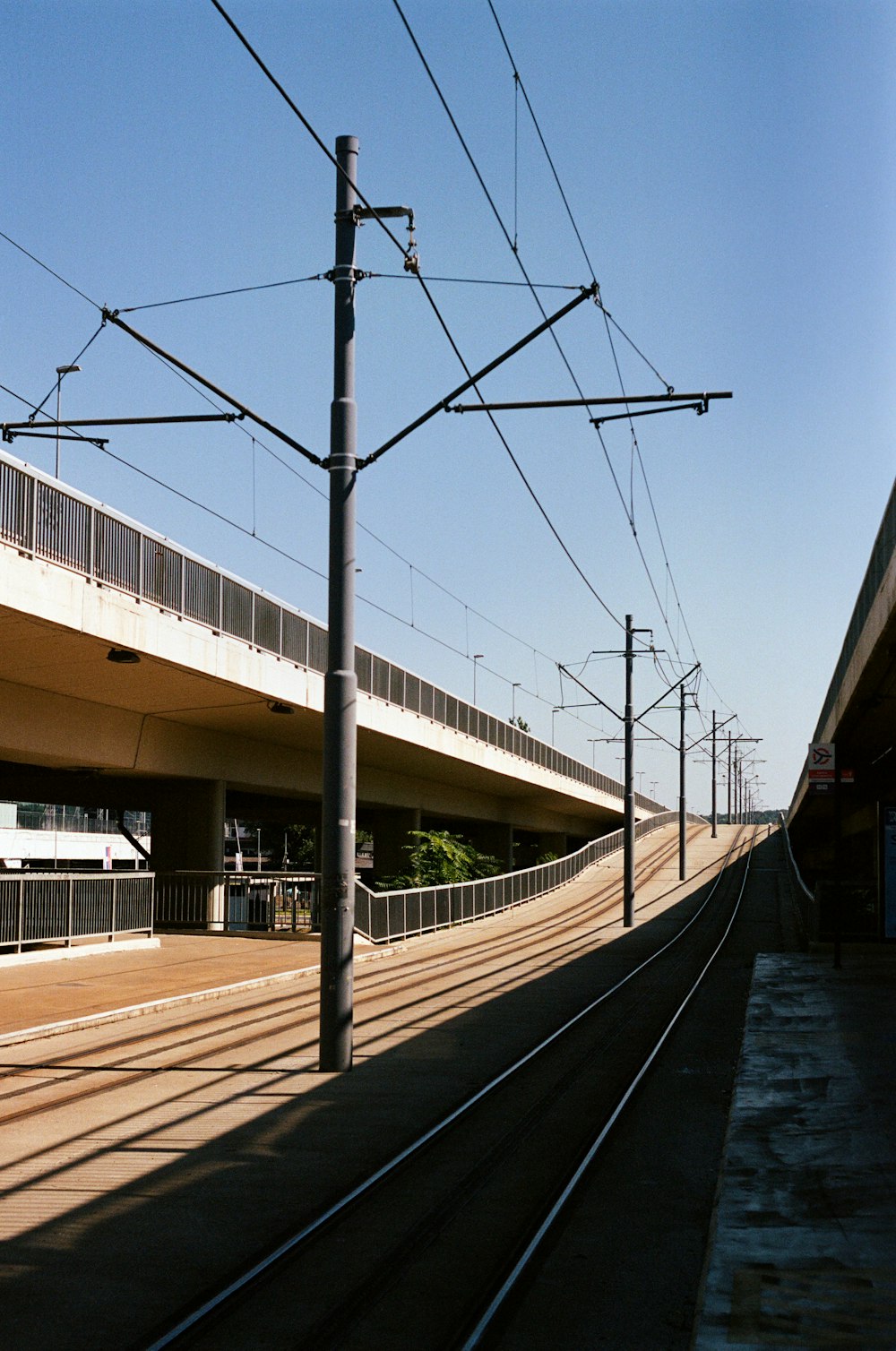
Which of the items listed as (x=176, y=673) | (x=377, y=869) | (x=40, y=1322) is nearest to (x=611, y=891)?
(x=377, y=869)

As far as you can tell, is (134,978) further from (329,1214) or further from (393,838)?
(393,838)

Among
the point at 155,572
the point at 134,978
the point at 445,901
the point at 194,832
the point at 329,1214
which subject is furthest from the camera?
the point at 445,901

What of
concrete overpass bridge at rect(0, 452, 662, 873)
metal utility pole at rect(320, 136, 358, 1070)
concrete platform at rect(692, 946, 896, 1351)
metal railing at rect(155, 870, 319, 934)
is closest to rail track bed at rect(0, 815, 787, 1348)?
concrete platform at rect(692, 946, 896, 1351)

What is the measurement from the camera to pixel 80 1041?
50.5 feet

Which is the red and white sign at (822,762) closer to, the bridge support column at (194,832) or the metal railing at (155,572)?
the metal railing at (155,572)

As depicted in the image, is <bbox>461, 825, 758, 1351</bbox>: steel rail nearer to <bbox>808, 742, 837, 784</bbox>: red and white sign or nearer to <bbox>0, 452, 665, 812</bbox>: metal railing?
<bbox>808, 742, 837, 784</bbox>: red and white sign

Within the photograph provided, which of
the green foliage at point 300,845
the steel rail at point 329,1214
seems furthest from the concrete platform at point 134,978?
the green foliage at point 300,845

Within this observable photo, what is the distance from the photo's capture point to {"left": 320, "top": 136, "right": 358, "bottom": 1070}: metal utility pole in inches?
521

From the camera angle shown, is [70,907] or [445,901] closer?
[70,907]

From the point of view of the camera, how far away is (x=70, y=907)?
25.3 meters

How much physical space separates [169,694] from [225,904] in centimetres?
845

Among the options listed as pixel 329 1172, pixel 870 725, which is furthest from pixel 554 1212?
pixel 870 725

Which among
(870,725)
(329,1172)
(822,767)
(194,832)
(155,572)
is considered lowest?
(329,1172)

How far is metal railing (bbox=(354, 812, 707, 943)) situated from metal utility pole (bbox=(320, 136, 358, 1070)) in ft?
48.6
